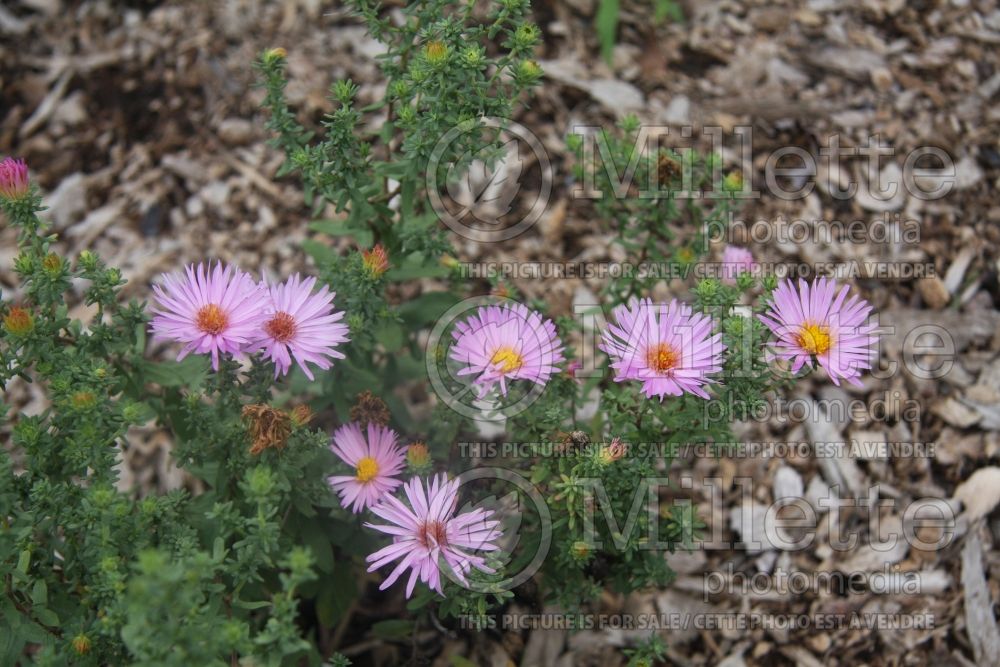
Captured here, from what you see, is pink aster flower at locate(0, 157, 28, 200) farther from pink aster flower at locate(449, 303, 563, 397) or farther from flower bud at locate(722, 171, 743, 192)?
flower bud at locate(722, 171, 743, 192)

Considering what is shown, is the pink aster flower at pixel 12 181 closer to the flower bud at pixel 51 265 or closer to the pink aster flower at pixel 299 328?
the flower bud at pixel 51 265

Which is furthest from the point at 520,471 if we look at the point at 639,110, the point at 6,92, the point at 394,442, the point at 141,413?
the point at 6,92

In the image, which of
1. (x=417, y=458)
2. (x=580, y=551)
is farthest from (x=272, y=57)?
(x=580, y=551)

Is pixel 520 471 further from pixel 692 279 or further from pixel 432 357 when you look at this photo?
pixel 692 279

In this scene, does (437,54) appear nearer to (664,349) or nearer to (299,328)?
(299,328)

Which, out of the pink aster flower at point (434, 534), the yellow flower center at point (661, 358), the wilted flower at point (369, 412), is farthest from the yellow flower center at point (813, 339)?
the wilted flower at point (369, 412)

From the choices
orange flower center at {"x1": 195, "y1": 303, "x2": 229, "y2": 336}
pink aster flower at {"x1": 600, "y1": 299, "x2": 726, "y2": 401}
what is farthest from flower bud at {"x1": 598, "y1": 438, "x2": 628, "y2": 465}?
orange flower center at {"x1": 195, "y1": 303, "x2": 229, "y2": 336}
